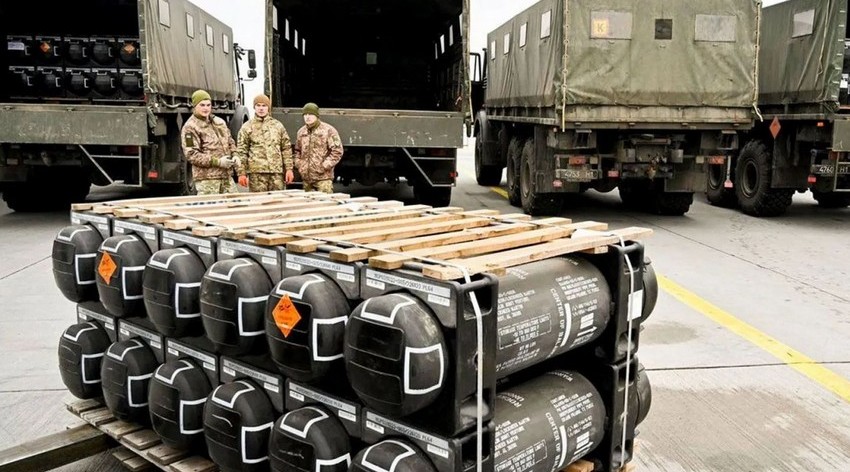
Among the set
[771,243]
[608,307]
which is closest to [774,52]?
[771,243]

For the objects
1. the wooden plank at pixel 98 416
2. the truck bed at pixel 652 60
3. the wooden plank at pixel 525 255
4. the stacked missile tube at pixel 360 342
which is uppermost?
the truck bed at pixel 652 60

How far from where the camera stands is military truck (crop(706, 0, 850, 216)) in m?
10.3

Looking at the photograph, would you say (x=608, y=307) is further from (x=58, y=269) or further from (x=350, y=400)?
(x=58, y=269)

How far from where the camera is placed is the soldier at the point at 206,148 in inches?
302

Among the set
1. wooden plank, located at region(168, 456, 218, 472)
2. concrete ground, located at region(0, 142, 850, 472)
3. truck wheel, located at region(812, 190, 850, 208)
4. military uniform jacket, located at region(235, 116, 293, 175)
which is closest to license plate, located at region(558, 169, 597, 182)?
concrete ground, located at region(0, 142, 850, 472)

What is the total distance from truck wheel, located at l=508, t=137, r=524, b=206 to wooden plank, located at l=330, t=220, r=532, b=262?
9019 mm

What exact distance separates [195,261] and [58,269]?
97 centimetres

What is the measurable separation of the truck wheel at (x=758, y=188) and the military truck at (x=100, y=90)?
28.0 feet

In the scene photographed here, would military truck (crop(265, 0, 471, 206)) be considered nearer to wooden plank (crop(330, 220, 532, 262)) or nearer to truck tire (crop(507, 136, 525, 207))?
truck tire (crop(507, 136, 525, 207))

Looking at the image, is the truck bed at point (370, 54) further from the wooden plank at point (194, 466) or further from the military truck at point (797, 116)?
the wooden plank at point (194, 466)

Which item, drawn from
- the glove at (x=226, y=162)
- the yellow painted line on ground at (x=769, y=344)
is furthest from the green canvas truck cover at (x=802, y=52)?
the glove at (x=226, y=162)

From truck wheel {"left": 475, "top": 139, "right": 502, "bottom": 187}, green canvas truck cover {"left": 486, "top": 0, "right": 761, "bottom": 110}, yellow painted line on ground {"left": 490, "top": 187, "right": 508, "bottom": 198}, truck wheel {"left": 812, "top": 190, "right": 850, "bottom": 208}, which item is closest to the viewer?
green canvas truck cover {"left": 486, "top": 0, "right": 761, "bottom": 110}

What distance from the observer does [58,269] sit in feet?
12.0

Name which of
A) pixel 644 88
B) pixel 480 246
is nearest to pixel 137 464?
pixel 480 246
